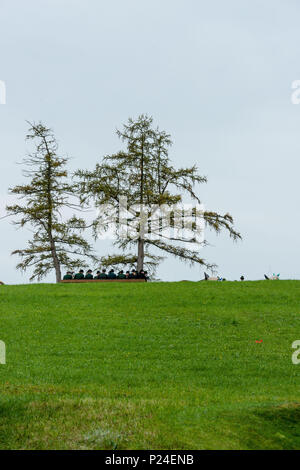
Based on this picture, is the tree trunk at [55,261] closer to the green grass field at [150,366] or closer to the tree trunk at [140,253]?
the tree trunk at [140,253]

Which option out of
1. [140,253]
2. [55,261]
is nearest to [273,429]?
[140,253]

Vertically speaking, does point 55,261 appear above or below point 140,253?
below

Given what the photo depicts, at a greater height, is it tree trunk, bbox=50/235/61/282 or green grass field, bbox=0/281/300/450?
tree trunk, bbox=50/235/61/282

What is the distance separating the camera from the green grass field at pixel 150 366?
7.60 metres

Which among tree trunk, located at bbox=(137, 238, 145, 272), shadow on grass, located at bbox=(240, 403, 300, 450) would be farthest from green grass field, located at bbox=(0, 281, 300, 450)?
tree trunk, located at bbox=(137, 238, 145, 272)

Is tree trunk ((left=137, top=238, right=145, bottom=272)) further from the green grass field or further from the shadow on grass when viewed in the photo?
the shadow on grass

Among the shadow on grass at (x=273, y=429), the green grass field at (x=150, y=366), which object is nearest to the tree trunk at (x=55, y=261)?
the green grass field at (x=150, y=366)

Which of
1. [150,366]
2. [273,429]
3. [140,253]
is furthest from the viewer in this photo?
[140,253]

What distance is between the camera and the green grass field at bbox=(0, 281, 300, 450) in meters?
7.60

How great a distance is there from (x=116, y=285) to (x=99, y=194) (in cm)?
1447

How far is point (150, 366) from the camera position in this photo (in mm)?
14227

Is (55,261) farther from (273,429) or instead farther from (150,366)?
(273,429)

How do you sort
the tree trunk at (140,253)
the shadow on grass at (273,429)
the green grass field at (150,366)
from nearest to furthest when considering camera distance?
the shadow on grass at (273,429) → the green grass field at (150,366) → the tree trunk at (140,253)
